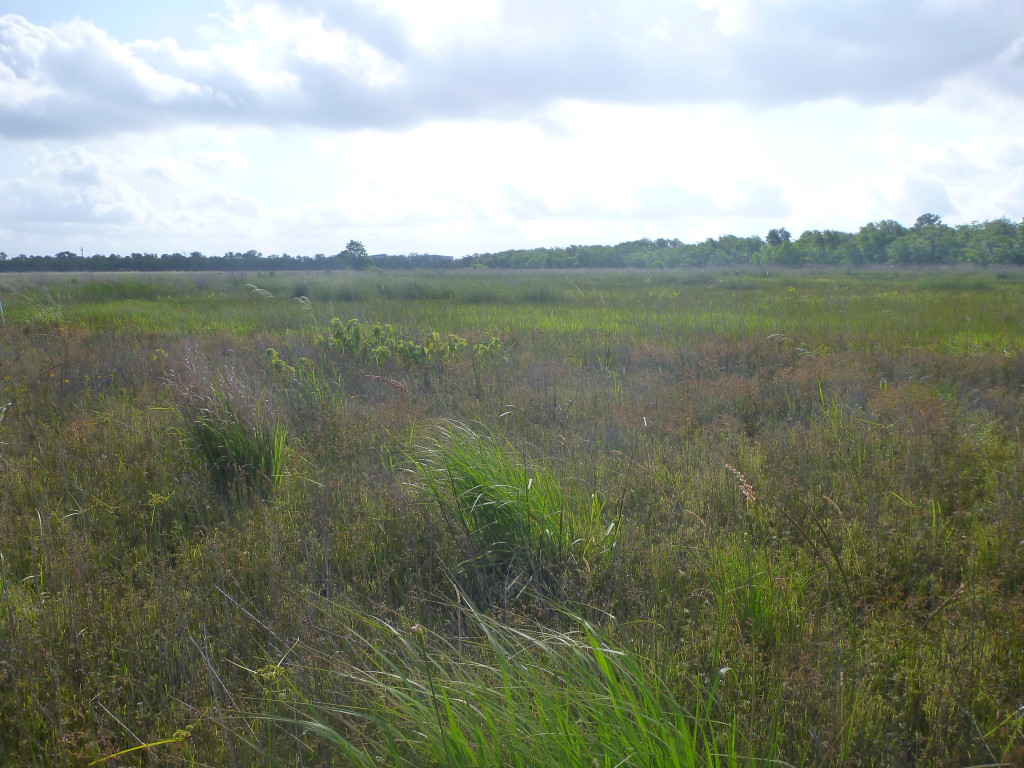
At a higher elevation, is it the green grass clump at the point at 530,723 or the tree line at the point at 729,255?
the tree line at the point at 729,255

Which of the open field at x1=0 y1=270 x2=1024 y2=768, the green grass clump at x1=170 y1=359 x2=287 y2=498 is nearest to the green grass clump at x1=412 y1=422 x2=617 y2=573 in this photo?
the open field at x1=0 y1=270 x2=1024 y2=768

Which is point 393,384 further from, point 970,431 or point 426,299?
point 426,299

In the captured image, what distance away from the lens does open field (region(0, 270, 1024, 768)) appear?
6.63 feet

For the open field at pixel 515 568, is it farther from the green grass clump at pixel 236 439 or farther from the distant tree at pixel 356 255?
the distant tree at pixel 356 255

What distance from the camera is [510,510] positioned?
10.9 ft

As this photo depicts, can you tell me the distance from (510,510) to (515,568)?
327mm

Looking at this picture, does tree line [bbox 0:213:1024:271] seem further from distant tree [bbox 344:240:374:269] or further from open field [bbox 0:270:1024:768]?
open field [bbox 0:270:1024:768]

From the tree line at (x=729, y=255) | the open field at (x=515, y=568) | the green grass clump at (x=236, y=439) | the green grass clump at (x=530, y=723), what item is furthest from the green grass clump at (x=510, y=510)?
the tree line at (x=729, y=255)

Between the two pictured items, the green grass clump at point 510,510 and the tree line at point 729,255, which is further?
the tree line at point 729,255

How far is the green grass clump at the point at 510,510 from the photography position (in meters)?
3.13

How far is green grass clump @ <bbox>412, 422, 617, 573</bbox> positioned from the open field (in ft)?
0.07

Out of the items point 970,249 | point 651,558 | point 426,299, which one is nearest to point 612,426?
point 651,558

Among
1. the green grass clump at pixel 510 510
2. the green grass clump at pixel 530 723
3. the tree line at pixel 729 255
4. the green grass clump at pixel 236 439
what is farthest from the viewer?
the tree line at pixel 729 255

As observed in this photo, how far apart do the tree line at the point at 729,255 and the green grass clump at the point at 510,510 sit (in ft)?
145
